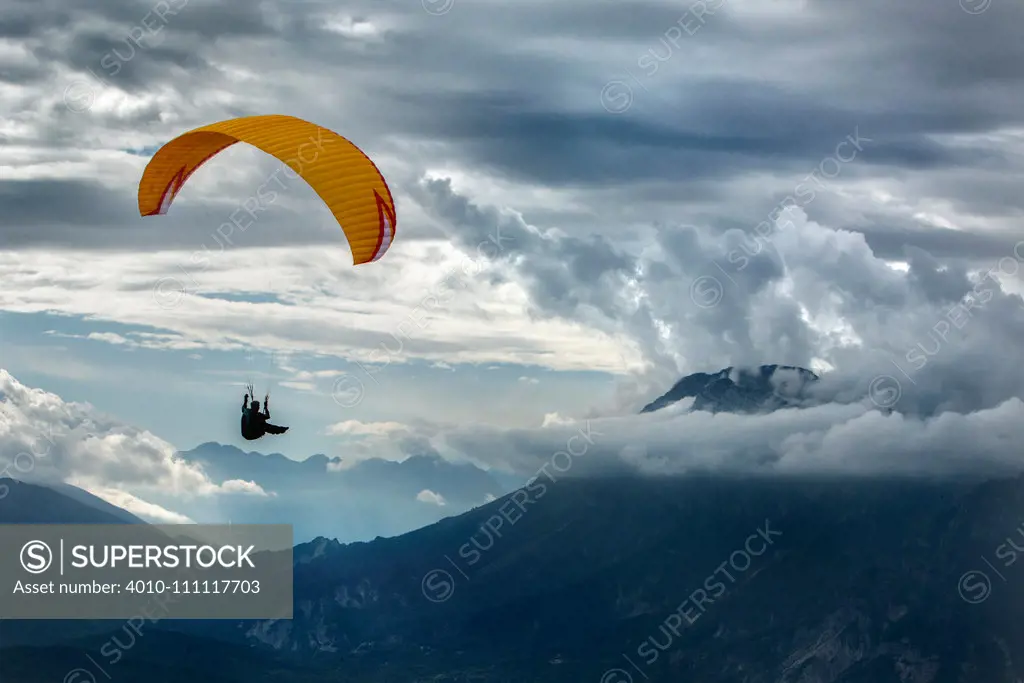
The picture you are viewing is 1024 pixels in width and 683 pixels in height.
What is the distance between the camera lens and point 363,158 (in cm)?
7769

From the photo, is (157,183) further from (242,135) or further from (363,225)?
(363,225)

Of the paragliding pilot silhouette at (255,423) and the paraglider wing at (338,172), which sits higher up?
the paraglider wing at (338,172)

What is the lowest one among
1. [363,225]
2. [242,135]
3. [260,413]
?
[260,413]

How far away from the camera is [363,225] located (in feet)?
251

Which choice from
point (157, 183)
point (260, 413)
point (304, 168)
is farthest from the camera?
point (157, 183)

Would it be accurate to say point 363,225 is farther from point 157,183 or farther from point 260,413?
point 157,183

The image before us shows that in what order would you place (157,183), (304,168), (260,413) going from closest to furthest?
(304,168) < (260,413) < (157,183)

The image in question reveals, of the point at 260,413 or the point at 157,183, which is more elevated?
the point at 157,183

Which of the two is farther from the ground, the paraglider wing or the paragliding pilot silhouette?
the paraglider wing

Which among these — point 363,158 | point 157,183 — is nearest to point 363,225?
point 363,158

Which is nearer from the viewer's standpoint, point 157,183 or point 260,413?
point 260,413

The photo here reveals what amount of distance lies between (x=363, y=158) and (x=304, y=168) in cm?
376

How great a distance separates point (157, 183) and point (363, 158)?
2088cm

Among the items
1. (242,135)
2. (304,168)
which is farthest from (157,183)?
(304,168)
